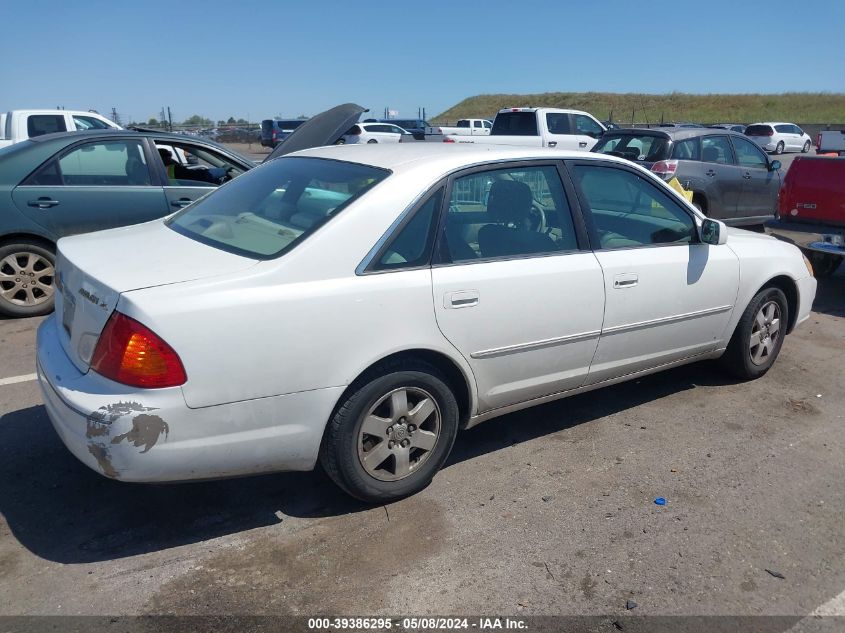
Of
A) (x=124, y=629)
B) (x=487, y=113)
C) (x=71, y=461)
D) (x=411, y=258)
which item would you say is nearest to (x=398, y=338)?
(x=411, y=258)

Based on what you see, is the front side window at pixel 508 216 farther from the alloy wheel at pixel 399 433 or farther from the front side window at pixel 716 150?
the front side window at pixel 716 150

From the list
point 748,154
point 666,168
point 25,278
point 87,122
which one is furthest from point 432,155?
point 87,122

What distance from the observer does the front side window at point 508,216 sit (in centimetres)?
350

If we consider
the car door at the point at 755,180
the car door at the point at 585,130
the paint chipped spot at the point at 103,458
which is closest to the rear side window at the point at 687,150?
the car door at the point at 755,180

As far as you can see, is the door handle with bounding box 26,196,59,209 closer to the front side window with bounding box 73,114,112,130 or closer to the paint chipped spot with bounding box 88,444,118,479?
the paint chipped spot with bounding box 88,444,118,479

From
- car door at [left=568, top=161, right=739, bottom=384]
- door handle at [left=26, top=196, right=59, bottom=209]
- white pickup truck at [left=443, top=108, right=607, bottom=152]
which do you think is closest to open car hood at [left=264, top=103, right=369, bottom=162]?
door handle at [left=26, top=196, right=59, bottom=209]

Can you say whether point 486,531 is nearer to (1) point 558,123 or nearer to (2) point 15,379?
(2) point 15,379

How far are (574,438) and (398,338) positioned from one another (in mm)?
1538

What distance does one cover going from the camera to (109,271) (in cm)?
298

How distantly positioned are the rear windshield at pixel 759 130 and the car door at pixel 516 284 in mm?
36154

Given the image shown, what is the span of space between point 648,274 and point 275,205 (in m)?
2.10

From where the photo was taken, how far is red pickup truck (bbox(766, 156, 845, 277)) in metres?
7.61

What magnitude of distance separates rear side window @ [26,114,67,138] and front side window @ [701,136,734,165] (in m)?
12.4

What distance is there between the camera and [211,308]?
2.75 meters
